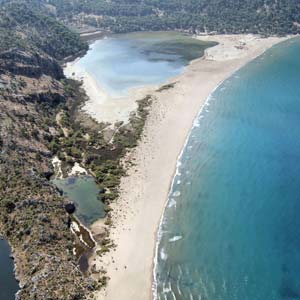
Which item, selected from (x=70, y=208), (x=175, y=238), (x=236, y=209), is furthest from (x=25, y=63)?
(x=236, y=209)

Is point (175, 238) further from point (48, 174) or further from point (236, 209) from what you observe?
point (48, 174)

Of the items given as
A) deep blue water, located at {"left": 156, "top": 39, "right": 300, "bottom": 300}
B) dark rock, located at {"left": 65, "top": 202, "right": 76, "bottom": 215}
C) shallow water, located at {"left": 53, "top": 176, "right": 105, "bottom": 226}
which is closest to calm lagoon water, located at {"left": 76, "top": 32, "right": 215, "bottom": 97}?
deep blue water, located at {"left": 156, "top": 39, "right": 300, "bottom": 300}

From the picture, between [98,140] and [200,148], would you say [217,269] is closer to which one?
[200,148]

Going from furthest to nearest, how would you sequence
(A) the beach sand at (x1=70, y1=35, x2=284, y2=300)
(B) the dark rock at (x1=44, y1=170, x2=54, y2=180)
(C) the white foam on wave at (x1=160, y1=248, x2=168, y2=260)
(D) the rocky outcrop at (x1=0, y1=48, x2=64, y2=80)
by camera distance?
1. (D) the rocky outcrop at (x1=0, y1=48, x2=64, y2=80)
2. (B) the dark rock at (x1=44, y1=170, x2=54, y2=180)
3. (C) the white foam on wave at (x1=160, y1=248, x2=168, y2=260)
4. (A) the beach sand at (x1=70, y1=35, x2=284, y2=300)

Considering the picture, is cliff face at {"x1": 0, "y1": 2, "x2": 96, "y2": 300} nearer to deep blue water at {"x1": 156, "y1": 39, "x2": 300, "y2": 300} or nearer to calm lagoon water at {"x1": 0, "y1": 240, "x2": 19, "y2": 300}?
calm lagoon water at {"x1": 0, "y1": 240, "x2": 19, "y2": 300}

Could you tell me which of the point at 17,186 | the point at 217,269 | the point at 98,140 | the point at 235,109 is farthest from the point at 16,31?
the point at 217,269
